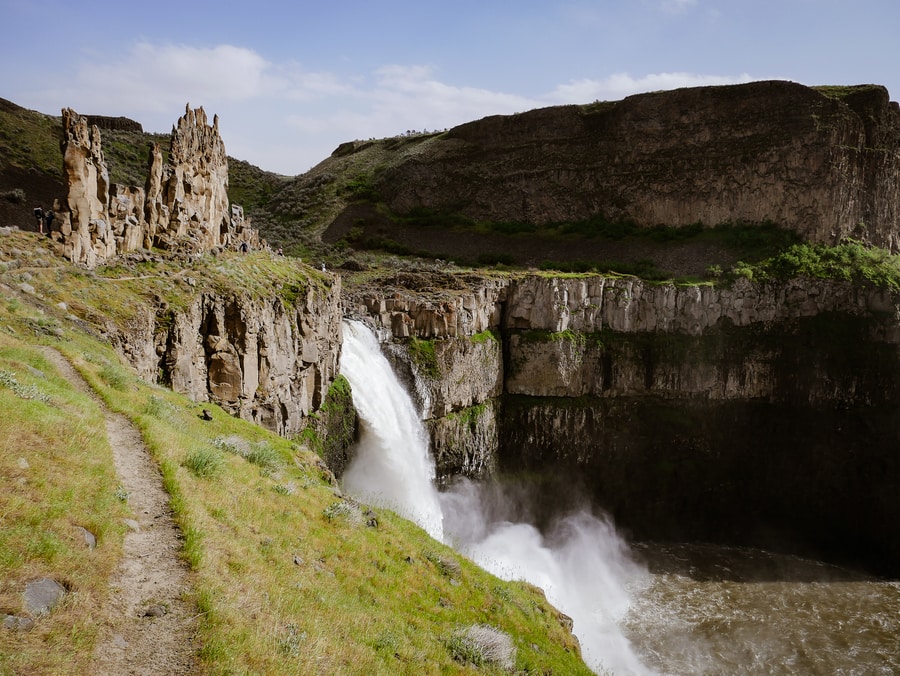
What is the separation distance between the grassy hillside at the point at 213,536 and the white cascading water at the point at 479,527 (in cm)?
1076

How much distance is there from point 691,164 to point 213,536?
57.1 m

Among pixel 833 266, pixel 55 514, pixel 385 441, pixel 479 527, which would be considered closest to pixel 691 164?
pixel 833 266

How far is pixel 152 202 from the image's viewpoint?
67.4 ft

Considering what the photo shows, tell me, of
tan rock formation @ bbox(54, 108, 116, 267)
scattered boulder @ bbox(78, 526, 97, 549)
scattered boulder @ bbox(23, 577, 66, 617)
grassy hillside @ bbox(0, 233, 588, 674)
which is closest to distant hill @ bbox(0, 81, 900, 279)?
tan rock formation @ bbox(54, 108, 116, 267)

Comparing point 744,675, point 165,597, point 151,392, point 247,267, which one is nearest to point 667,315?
point 744,675

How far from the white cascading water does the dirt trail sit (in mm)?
15587

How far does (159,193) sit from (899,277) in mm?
48097

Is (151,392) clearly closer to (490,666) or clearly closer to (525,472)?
(490,666)

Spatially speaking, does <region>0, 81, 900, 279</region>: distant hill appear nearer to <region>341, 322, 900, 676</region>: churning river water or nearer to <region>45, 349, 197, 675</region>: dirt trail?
<region>341, 322, 900, 676</region>: churning river water

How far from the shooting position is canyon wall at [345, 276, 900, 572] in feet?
133

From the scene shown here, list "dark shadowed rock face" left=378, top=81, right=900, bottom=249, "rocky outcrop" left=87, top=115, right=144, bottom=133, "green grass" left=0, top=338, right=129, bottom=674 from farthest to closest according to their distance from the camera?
1. "rocky outcrop" left=87, top=115, right=144, bottom=133
2. "dark shadowed rock face" left=378, top=81, right=900, bottom=249
3. "green grass" left=0, top=338, right=129, bottom=674

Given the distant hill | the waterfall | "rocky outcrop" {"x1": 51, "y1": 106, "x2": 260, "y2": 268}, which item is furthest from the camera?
the distant hill

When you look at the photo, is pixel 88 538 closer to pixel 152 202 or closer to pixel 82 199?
pixel 82 199

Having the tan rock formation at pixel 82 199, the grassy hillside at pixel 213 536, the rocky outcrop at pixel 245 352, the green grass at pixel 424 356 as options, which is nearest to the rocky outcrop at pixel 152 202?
the tan rock formation at pixel 82 199
